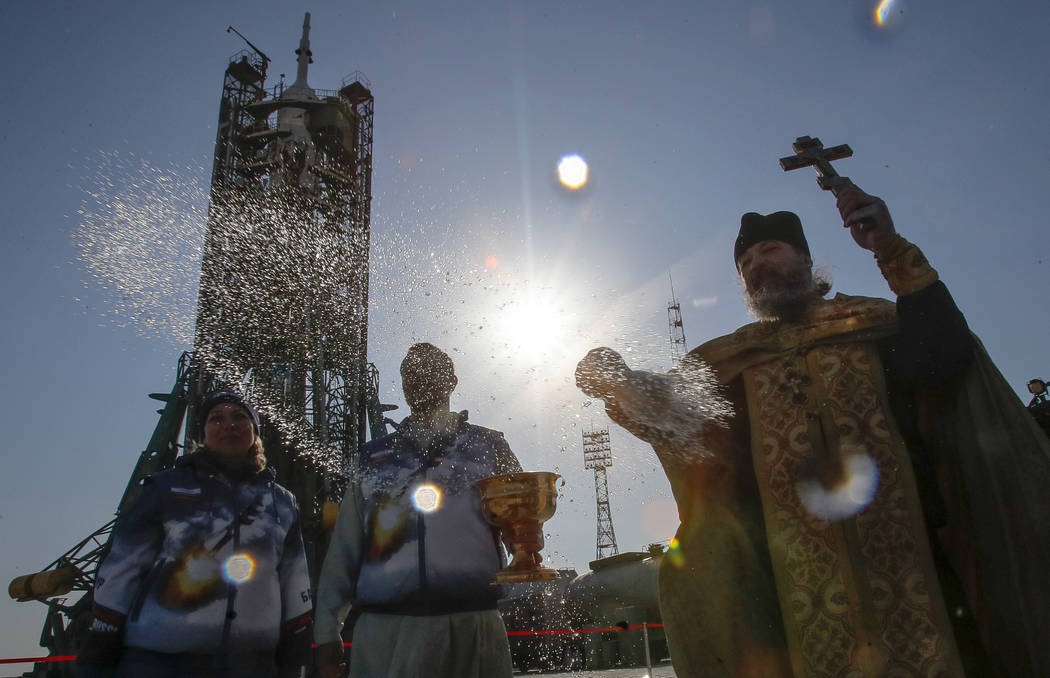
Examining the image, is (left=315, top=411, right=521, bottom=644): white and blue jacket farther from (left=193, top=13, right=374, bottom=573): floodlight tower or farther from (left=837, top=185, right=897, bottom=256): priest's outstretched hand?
(left=193, top=13, right=374, bottom=573): floodlight tower

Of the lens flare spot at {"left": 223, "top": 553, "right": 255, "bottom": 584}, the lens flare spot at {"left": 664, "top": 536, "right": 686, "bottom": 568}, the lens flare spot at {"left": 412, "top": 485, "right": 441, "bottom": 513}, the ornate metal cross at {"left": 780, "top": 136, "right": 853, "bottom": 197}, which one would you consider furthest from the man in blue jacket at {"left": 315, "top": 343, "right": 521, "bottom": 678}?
the ornate metal cross at {"left": 780, "top": 136, "right": 853, "bottom": 197}

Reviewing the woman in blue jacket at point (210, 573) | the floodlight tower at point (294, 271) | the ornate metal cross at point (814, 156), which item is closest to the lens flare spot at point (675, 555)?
the ornate metal cross at point (814, 156)

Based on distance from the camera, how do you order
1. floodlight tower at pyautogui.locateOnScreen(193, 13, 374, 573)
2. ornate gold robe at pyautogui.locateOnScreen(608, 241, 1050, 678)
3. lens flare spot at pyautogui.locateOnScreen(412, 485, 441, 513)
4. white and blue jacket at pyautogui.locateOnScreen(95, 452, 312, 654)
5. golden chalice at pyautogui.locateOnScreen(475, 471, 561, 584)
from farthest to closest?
floodlight tower at pyautogui.locateOnScreen(193, 13, 374, 573) → lens flare spot at pyautogui.locateOnScreen(412, 485, 441, 513) → white and blue jacket at pyautogui.locateOnScreen(95, 452, 312, 654) → golden chalice at pyautogui.locateOnScreen(475, 471, 561, 584) → ornate gold robe at pyautogui.locateOnScreen(608, 241, 1050, 678)

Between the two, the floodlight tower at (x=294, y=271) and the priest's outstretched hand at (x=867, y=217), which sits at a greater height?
the floodlight tower at (x=294, y=271)

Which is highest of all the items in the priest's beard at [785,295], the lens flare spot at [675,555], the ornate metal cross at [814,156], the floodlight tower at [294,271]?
the floodlight tower at [294,271]

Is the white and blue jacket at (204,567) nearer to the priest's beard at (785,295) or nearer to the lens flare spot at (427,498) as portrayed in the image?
the lens flare spot at (427,498)

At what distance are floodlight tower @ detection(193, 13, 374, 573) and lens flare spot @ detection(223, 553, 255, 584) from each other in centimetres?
1484

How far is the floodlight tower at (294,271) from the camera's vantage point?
2064 centimetres

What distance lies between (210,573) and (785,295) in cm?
283

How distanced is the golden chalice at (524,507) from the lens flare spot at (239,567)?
Result: 4.05 ft

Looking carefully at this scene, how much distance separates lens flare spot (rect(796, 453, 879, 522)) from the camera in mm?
2369

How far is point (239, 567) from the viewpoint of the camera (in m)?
3.31

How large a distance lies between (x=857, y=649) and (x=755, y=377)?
1.02 meters

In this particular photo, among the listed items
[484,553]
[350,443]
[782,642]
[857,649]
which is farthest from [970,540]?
[350,443]
